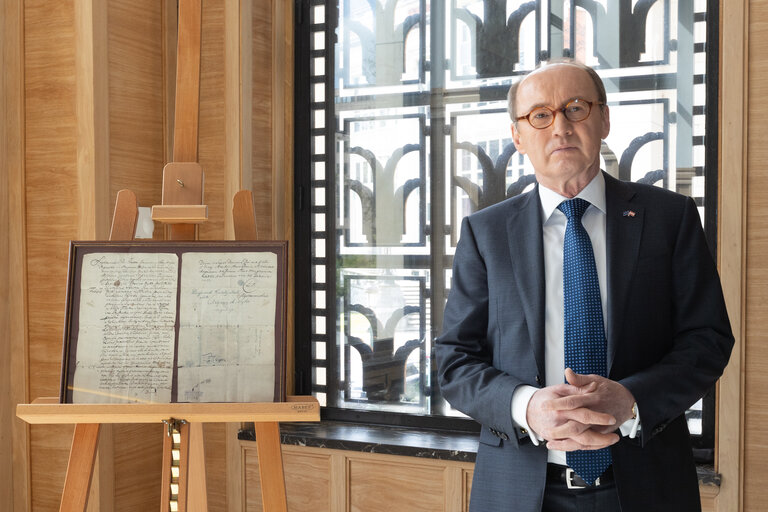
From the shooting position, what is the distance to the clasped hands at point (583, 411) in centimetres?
139

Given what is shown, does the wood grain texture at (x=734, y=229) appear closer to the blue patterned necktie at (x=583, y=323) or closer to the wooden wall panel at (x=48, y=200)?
the blue patterned necktie at (x=583, y=323)

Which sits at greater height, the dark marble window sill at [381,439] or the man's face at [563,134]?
the man's face at [563,134]

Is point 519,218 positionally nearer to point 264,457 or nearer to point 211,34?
point 264,457

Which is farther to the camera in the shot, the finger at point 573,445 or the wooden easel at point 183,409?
the wooden easel at point 183,409

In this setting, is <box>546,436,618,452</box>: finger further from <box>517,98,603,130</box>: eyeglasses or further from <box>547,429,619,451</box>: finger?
<box>517,98,603,130</box>: eyeglasses

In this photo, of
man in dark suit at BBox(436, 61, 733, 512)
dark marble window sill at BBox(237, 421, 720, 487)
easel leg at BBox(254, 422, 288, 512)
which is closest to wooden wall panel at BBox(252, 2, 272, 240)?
dark marble window sill at BBox(237, 421, 720, 487)

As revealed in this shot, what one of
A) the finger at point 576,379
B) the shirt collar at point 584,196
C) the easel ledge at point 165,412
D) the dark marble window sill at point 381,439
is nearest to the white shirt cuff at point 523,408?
the finger at point 576,379

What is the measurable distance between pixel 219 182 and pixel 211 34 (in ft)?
1.96

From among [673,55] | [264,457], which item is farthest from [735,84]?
[264,457]

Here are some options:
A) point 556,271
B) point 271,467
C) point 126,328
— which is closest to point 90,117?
point 126,328

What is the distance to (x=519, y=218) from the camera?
1680 mm

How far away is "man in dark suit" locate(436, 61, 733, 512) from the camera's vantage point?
1.46 metres

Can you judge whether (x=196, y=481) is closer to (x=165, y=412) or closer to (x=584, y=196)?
(x=165, y=412)

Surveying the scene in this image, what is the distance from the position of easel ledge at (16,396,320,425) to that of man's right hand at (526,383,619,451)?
642 millimetres
